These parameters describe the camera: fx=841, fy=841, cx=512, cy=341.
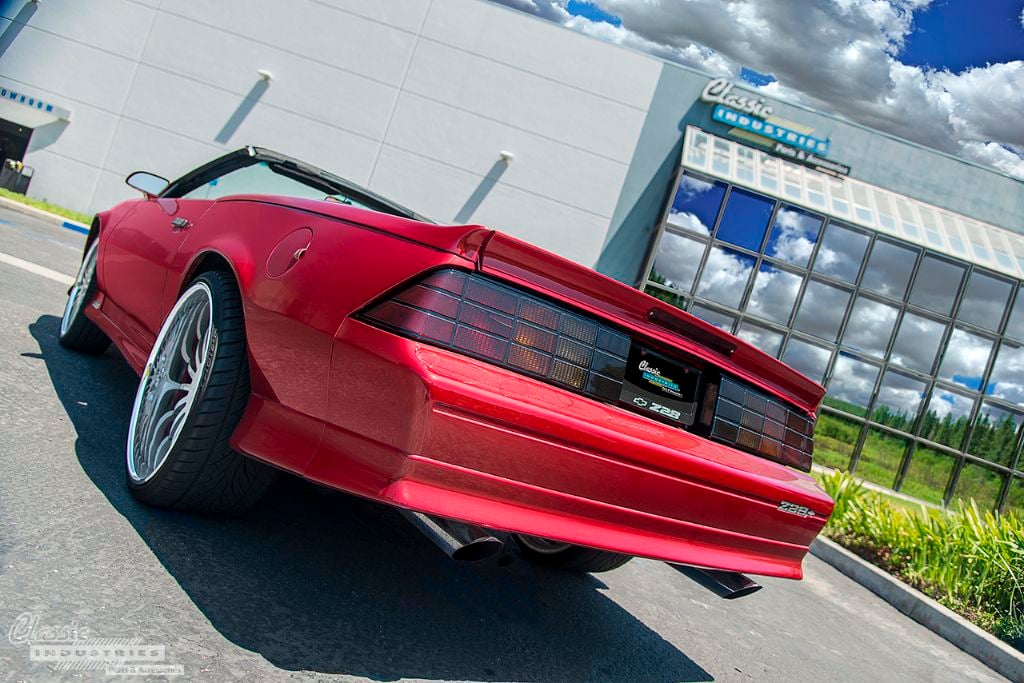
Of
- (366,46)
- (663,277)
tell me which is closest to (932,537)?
(663,277)

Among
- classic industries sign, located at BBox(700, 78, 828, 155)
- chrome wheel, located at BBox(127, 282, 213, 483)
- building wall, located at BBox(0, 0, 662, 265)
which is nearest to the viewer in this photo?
chrome wheel, located at BBox(127, 282, 213, 483)

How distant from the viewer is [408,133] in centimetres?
2086

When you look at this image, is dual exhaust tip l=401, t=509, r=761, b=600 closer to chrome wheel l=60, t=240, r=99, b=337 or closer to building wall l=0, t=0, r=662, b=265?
chrome wheel l=60, t=240, r=99, b=337

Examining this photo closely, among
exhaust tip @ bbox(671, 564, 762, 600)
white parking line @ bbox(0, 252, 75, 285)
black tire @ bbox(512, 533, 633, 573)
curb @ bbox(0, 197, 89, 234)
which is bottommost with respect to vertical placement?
black tire @ bbox(512, 533, 633, 573)

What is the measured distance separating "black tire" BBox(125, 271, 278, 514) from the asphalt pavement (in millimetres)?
104

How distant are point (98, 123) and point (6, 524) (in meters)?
22.2

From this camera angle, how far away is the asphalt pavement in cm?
208

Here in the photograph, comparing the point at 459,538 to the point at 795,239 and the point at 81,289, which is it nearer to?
the point at 81,289

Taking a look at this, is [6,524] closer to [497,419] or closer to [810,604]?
[497,419]

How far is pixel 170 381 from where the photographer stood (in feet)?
9.43

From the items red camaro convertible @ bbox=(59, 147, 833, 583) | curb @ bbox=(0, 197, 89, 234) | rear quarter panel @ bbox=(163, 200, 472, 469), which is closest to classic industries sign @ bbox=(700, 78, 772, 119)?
curb @ bbox=(0, 197, 89, 234)

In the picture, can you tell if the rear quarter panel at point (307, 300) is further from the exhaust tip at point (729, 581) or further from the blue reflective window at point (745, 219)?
the blue reflective window at point (745, 219)

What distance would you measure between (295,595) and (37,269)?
6.04m

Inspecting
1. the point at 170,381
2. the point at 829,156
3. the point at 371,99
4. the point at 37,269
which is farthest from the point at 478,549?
the point at 371,99
